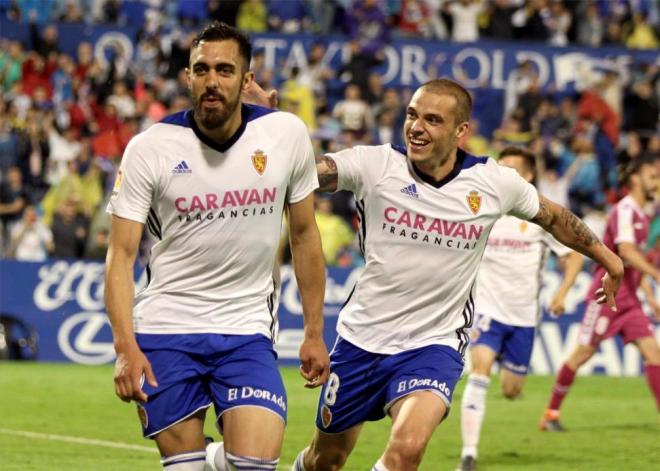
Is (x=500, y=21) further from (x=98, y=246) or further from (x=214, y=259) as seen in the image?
(x=214, y=259)

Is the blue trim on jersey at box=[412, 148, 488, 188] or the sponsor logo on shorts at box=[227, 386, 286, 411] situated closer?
the sponsor logo on shorts at box=[227, 386, 286, 411]

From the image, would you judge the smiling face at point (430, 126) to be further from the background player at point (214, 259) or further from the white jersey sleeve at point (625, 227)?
the white jersey sleeve at point (625, 227)

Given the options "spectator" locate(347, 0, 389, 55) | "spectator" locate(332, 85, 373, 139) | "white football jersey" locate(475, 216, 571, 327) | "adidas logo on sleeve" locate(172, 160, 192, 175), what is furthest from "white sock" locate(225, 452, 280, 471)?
"spectator" locate(347, 0, 389, 55)

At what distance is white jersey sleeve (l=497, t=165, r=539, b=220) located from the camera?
7.92 metres

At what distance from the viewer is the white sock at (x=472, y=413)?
10.6m

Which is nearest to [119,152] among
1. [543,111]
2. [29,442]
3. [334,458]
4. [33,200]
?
[33,200]

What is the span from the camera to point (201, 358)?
6.63m

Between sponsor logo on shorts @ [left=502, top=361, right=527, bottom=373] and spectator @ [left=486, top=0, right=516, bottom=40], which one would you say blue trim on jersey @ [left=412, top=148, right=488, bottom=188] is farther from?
spectator @ [left=486, top=0, right=516, bottom=40]

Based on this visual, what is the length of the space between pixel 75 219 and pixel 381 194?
1311cm

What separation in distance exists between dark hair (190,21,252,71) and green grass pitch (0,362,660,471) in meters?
4.74

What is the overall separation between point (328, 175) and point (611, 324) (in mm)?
6222

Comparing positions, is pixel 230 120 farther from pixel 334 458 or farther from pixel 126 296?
pixel 334 458

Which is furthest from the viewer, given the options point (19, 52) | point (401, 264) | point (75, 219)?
point (19, 52)

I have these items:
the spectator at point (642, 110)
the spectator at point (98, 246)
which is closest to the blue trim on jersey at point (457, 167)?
the spectator at point (98, 246)
